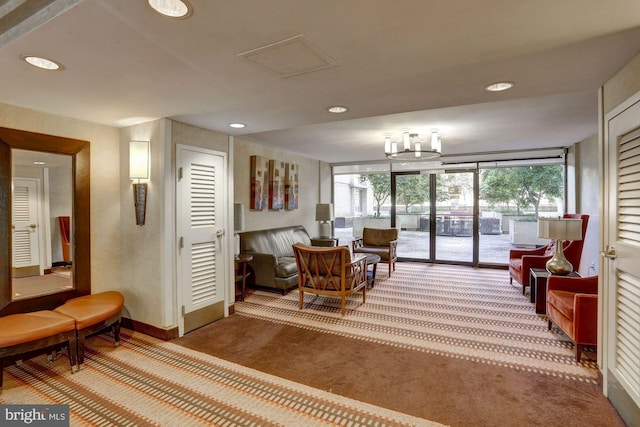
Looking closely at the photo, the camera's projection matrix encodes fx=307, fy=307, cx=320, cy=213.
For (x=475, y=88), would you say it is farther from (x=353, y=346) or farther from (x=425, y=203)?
(x=425, y=203)

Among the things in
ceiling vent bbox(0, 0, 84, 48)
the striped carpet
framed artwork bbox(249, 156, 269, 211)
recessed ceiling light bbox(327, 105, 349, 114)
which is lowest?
the striped carpet

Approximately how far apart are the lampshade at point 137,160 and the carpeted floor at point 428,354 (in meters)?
1.69

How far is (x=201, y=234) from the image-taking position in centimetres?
333

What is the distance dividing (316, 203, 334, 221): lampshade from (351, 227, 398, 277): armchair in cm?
77

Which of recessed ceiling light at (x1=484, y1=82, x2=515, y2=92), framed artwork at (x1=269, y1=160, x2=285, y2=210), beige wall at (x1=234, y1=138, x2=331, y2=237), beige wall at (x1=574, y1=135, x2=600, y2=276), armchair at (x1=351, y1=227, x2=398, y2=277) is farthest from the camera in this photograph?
armchair at (x1=351, y1=227, x2=398, y2=277)

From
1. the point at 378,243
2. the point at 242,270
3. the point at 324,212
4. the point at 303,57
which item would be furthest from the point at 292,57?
the point at 378,243

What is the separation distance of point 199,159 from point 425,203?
5.07 meters

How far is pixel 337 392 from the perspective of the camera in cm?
218

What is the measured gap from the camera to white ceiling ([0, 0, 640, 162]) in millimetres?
1326

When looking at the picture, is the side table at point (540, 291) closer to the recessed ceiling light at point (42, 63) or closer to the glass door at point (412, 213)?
the glass door at point (412, 213)

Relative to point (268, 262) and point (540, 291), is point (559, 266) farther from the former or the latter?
point (268, 262)

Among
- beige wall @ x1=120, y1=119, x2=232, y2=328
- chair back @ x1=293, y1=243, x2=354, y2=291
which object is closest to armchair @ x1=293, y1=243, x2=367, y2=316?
chair back @ x1=293, y1=243, x2=354, y2=291

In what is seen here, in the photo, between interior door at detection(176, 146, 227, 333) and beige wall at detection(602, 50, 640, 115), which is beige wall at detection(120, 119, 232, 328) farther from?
beige wall at detection(602, 50, 640, 115)

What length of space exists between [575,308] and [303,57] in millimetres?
2853
